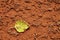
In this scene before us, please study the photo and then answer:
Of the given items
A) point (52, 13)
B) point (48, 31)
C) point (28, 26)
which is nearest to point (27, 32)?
point (28, 26)

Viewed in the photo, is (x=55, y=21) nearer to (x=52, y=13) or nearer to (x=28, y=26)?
(x=52, y=13)

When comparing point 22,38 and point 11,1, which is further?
point 11,1

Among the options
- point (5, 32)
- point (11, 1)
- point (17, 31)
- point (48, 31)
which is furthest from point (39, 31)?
point (11, 1)

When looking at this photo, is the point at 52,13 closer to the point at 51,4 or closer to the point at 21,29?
the point at 51,4

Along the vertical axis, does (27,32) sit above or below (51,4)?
below

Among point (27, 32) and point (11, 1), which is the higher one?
point (11, 1)

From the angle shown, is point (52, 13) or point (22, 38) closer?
point (22, 38)
